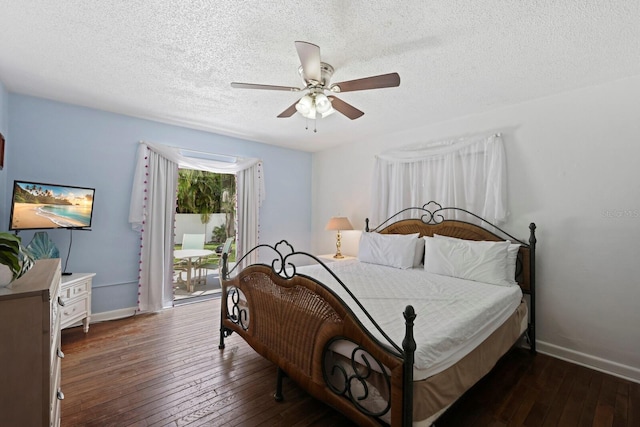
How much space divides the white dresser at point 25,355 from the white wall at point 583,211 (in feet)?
12.2

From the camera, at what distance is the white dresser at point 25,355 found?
1085 mm

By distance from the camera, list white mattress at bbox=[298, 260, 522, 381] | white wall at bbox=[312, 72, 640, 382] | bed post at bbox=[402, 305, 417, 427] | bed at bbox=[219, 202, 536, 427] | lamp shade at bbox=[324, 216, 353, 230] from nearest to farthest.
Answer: bed post at bbox=[402, 305, 417, 427] < bed at bbox=[219, 202, 536, 427] < white mattress at bbox=[298, 260, 522, 381] < white wall at bbox=[312, 72, 640, 382] < lamp shade at bbox=[324, 216, 353, 230]

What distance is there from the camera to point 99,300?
11.0 feet

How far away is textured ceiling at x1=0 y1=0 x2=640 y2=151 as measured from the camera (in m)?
1.66

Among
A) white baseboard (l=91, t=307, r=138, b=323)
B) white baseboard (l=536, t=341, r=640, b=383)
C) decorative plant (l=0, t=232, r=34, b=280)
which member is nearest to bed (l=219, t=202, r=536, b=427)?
white baseboard (l=536, t=341, r=640, b=383)

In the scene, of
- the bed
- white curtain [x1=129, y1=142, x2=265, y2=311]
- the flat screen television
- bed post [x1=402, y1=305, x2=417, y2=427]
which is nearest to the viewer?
bed post [x1=402, y1=305, x2=417, y2=427]

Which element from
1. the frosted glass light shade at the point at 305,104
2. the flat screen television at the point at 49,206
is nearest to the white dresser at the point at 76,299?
the flat screen television at the point at 49,206

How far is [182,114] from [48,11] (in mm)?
1729

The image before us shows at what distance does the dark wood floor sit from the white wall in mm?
321

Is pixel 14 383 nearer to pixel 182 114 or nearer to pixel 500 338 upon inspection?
pixel 500 338

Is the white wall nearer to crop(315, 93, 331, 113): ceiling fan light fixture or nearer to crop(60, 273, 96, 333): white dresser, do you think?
crop(315, 93, 331, 113): ceiling fan light fixture

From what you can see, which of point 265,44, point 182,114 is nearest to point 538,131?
point 265,44

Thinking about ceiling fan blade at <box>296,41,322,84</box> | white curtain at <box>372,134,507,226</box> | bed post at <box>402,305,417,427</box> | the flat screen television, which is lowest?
bed post at <box>402,305,417,427</box>

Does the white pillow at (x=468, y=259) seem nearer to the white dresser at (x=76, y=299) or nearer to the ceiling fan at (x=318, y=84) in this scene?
the ceiling fan at (x=318, y=84)
